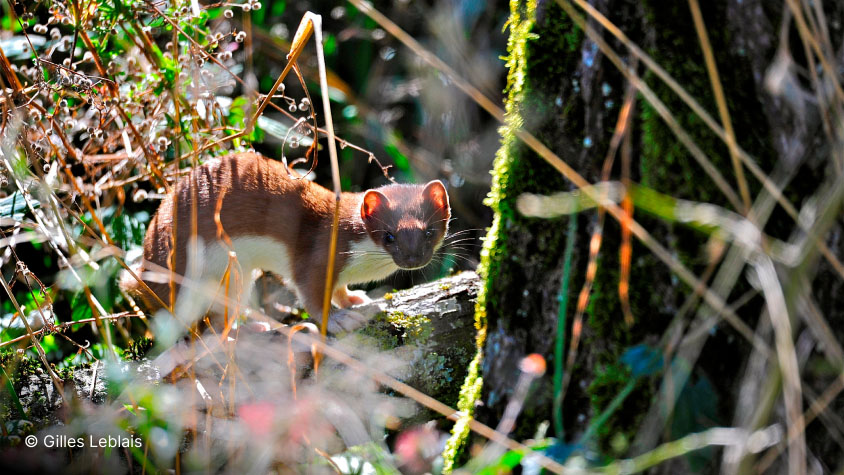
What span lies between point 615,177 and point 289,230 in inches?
90.3

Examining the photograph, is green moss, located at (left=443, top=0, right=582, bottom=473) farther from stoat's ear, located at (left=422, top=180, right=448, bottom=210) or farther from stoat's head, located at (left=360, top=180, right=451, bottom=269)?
stoat's ear, located at (left=422, top=180, right=448, bottom=210)

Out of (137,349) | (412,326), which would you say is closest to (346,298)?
(412,326)

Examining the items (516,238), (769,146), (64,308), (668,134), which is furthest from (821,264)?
(64,308)

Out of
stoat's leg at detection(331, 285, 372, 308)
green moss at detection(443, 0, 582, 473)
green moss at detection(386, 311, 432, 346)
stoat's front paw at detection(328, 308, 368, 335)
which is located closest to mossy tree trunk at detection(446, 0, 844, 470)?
green moss at detection(443, 0, 582, 473)

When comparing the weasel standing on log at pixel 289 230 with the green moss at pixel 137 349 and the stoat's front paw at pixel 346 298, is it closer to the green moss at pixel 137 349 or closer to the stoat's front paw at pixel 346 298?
the stoat's front paw at pixel 346 298

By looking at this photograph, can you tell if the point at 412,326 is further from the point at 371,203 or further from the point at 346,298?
the point at 346,298

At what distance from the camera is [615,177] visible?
6.17 feet

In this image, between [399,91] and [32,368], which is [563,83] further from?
[399,91]

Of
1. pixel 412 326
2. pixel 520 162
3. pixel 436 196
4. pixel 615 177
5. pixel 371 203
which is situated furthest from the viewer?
pixel 436 196

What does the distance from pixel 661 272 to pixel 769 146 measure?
1.23ft

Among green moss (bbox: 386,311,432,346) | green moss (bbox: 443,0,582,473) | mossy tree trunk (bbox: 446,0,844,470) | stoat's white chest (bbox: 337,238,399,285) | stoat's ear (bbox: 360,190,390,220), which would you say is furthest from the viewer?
stoat's white chest (bbox: 337,238,399,285)

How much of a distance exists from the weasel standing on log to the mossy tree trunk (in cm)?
148

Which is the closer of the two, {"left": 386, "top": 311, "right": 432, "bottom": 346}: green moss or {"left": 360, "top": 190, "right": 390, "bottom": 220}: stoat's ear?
{"left": 386, "top": 311, "right": 432, "bottom": 346}: green moss

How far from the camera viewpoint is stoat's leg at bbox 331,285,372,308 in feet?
13.4
